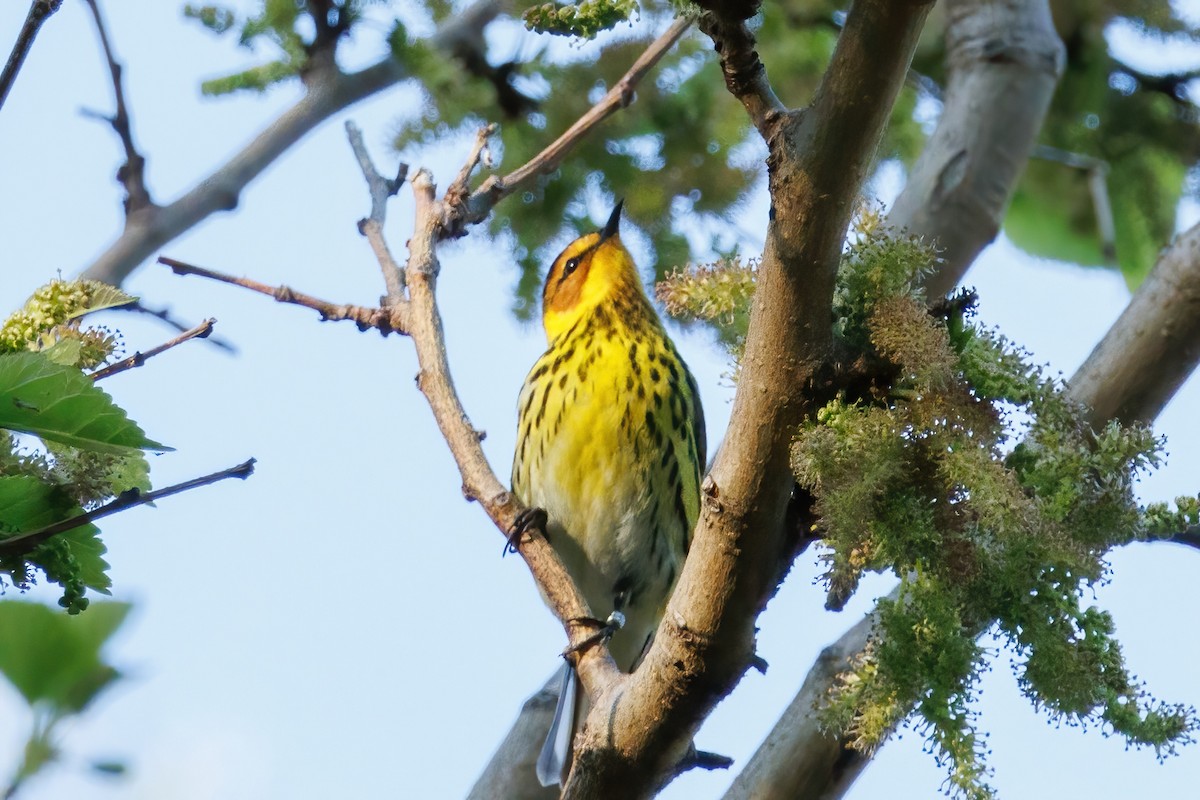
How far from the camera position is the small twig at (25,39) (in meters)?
1.82

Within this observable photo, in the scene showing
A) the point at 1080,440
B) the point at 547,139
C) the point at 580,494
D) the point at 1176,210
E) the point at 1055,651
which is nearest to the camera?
the point at 1055,651

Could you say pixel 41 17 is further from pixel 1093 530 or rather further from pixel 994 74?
pixel 994 74

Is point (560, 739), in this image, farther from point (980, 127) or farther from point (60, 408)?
point (980, 127)

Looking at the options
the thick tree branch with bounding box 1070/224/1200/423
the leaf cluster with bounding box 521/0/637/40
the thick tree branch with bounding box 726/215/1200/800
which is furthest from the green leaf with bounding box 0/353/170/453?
the thick tree branch with bounding box 1070/224/1200/423

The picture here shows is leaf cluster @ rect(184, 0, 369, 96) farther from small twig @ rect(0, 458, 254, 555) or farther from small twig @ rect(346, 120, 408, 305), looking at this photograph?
small twig @ rect(0, 458, 254, 555)

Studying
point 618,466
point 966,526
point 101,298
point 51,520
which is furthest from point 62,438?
point 618,466

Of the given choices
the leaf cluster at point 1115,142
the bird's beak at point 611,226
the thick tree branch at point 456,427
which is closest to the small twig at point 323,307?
the thick tree branch at point 456,427

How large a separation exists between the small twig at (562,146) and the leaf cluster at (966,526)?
1.37 m

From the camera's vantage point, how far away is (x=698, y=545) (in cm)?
220

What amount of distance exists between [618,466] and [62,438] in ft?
7.73

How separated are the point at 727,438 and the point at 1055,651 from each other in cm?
57

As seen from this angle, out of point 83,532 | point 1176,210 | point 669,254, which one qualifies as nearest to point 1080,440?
point 83,532

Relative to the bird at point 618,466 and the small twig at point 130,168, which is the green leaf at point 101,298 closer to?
the small twig at point 130,168

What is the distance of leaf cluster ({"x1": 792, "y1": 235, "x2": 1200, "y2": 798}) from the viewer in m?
1.85
